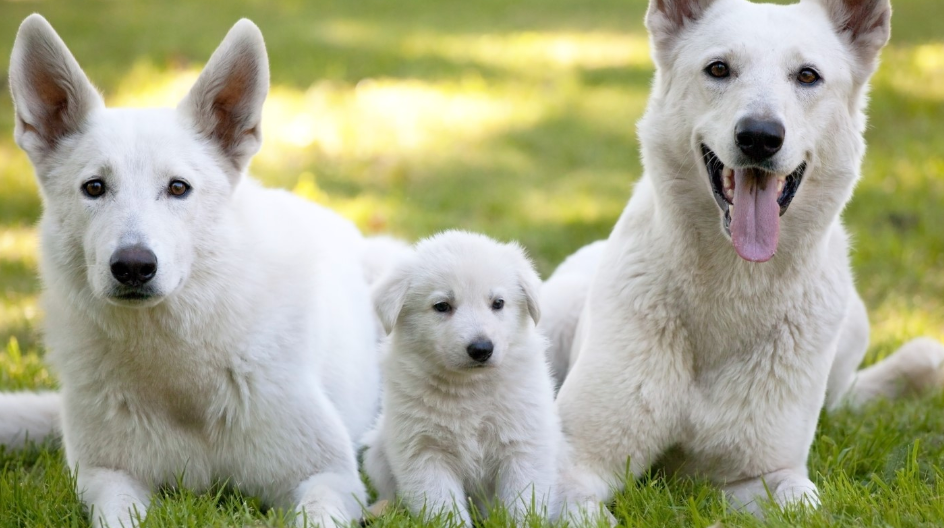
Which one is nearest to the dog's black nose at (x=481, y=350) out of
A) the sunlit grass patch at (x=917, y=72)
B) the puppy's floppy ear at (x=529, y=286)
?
the puppy's floppy ear at (x=529, y=286)

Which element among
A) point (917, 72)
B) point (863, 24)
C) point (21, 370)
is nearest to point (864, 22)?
point (863, 24)

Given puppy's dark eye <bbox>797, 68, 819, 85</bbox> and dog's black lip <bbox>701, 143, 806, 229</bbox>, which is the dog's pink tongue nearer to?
dog's black lip <bbox>701, 143, 806, 229</bbox>

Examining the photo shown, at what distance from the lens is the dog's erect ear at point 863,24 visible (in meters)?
4.09

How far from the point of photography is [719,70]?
400cm

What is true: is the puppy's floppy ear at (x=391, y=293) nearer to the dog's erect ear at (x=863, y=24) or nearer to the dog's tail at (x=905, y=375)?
the dog's erect ear at (x=863, y=24)

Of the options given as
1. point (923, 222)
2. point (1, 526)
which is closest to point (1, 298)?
point (1, 526)

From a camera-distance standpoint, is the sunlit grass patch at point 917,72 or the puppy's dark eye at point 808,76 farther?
the sunlit grass patch at point 917,72

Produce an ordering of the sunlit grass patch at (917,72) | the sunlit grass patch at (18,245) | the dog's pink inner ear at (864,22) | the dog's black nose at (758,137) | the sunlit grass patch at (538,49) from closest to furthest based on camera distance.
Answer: the dog's black nose at (758,137), the dog's pink inner ear at (864,22), the sunlit grass patch at (18,245), the sunlit grass patch at (917,72), the sunlit grass patch at (538,49)

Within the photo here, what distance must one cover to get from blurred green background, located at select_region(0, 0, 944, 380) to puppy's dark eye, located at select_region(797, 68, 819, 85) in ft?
9.70

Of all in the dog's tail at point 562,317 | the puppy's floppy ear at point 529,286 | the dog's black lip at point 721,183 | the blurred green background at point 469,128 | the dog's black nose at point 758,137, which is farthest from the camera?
the blurred green background at point 469,128

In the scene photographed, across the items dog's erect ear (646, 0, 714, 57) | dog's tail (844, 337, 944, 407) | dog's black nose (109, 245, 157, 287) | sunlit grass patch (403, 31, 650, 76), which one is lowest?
sunlit grass patch (403, 31, 650, 76)

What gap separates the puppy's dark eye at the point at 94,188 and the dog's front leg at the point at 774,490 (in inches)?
104

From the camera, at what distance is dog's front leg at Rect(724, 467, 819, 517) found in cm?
389

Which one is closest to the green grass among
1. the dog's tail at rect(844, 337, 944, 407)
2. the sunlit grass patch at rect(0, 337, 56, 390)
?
the sunlit grass patch at rect(0, 337, 56, 390)
